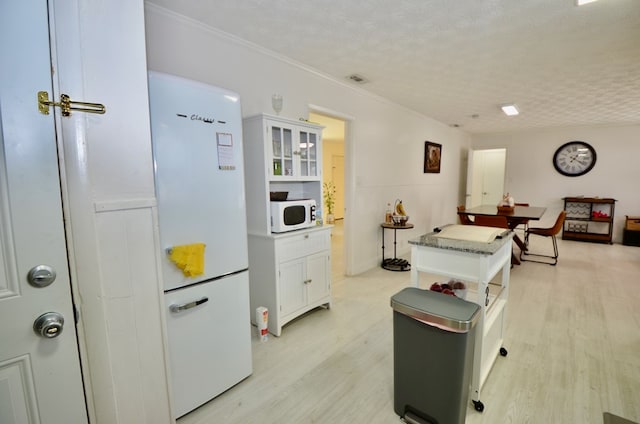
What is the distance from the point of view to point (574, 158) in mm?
6266

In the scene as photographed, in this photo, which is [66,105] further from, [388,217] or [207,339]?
[388,217]

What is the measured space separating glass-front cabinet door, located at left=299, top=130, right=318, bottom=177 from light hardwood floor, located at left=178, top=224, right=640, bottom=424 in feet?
4.58

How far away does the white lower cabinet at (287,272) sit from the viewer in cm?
238

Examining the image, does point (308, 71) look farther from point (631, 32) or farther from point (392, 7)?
point (631, 32)

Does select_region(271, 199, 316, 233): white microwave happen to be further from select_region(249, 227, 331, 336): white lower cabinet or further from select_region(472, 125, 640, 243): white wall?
select_region(472, 125, 640, 243): white wall

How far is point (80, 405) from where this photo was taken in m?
0.99

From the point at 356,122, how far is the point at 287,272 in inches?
87.3

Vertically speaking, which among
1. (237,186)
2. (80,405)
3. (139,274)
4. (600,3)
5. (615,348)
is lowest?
(615,348)

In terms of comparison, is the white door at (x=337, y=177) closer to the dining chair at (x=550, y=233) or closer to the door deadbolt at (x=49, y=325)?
the dining chair at (x=550, y=233)

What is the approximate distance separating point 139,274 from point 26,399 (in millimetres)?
455

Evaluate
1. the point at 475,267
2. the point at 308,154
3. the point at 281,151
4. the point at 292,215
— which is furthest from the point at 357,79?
the point at 475,267

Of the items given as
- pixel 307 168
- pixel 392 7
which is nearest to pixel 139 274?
pixel 307 168

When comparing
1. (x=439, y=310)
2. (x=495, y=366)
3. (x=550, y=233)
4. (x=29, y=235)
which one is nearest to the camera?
(x=29, y=235)

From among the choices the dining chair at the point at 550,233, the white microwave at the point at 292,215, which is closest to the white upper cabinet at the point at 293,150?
the white microwave at the point at 292,215
